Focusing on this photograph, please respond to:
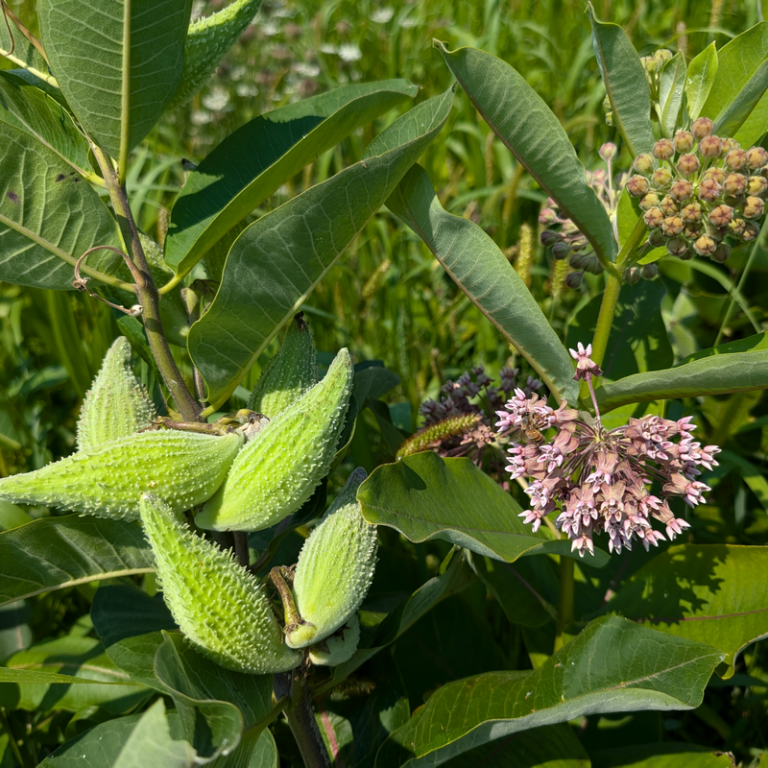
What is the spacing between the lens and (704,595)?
129 cm

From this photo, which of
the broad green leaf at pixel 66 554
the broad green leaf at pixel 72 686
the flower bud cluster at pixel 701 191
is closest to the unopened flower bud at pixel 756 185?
the flower bud cluster at pixel 701 191

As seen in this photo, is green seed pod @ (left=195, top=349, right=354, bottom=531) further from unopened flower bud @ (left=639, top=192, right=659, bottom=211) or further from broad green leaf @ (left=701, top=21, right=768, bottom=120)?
broad green leaf @ (left=701, top=21, right=768, bottom=120)

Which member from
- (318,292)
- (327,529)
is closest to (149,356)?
(327,529)

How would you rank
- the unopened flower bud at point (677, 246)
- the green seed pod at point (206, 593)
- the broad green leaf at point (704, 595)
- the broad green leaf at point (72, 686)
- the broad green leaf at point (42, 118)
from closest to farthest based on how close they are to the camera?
the green seed pod at point (206, 593)
the broad green leaf at point (42, 118)
the unopened flower bud at point (677, 246)
the broad green leaf at point (704, 595)
the broad green leaf at point (72, 686)

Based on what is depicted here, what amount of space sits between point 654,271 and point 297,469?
73cm

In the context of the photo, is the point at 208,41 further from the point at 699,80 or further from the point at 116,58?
the point at 699,80

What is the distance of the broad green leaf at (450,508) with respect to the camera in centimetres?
105

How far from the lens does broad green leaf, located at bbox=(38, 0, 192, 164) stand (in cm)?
93

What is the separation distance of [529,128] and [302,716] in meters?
0.97

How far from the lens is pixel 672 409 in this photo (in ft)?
6.00

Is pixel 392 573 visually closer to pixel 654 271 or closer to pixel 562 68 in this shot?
pixel 654 271

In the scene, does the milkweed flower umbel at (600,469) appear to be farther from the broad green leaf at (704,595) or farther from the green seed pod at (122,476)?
the green seed pod at (122,476)

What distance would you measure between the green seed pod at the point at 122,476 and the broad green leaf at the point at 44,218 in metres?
0.27

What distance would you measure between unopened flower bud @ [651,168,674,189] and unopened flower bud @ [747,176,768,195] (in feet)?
0.36
